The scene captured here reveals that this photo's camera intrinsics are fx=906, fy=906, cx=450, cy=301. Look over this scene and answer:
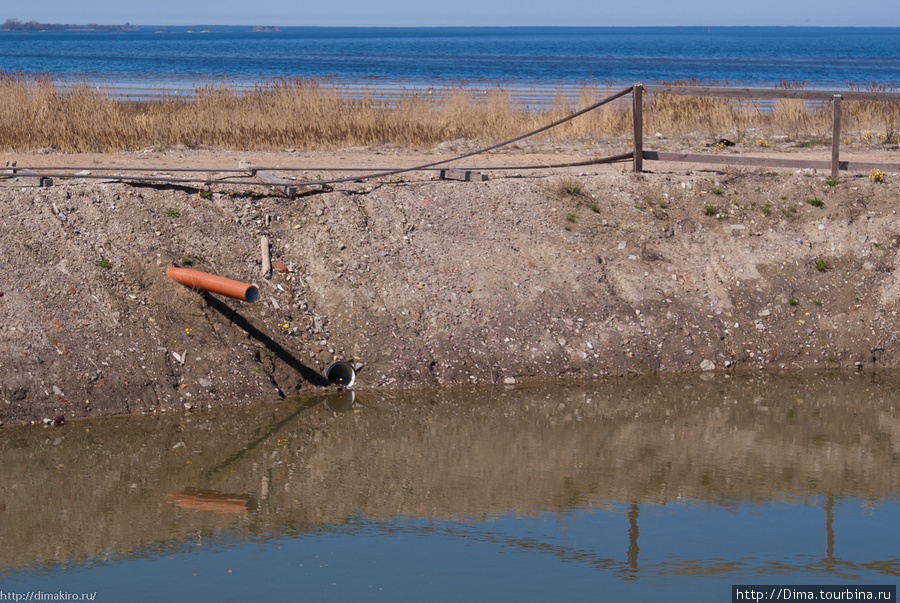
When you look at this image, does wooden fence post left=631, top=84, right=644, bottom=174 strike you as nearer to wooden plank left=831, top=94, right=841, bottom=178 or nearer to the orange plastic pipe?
wooden plank left=831, top=94, right=841, bottom=178

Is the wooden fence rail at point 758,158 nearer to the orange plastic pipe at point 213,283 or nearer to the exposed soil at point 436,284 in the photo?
the exposed soil at point 436,284

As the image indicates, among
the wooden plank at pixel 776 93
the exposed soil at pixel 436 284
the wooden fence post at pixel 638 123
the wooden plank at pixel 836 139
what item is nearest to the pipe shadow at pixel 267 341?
the exposed soil at pixel 436 284

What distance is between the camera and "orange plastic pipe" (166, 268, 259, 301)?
9.46m

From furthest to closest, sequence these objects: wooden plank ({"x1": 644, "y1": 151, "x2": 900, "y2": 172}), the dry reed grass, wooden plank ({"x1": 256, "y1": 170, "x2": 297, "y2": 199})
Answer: the dry reed grass
wooden plank ({"x1": 644, "y1": 151, "x2": 900, "y2": 172})
wooden plank ({"x1": 256, "y1": 170, "x2": 297, "y2": 199})

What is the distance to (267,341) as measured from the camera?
395 inches

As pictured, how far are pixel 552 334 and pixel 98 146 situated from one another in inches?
380

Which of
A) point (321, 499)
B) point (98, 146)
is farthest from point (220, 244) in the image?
point (98, 146)

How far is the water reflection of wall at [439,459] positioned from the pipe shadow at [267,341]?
1.13 ft

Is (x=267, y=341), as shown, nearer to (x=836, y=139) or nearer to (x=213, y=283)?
(x=213, y=283)

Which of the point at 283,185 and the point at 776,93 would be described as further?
the point at 776,93

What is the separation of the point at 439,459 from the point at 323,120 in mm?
10469

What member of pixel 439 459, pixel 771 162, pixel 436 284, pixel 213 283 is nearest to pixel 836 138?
pixel 771 162

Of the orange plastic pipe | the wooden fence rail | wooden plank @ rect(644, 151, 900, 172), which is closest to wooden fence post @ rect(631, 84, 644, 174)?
the wooden fence rail

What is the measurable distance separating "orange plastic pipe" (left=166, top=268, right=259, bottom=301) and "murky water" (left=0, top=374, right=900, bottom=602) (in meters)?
1.26
